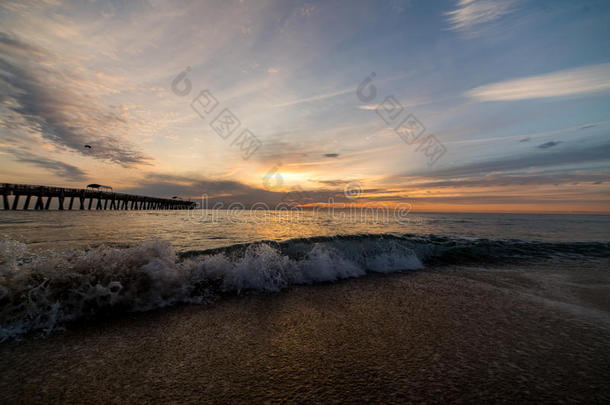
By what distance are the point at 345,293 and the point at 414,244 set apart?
16.3ft

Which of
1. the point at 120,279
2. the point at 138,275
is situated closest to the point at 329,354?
the point at 138,275

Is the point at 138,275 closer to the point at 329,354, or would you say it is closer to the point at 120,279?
the point at 120,279

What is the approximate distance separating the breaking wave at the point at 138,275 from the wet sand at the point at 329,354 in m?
0.46

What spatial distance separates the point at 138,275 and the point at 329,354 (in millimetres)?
3338

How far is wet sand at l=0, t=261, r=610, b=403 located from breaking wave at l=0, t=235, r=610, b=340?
0.46 metres

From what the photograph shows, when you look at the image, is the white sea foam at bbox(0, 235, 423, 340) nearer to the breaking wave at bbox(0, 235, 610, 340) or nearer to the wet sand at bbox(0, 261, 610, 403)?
the breaking wave at bbox(0, 235, 610, 340)

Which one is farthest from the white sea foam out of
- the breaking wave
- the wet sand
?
the wet sand

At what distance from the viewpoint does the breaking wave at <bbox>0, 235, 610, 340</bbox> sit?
3100mm

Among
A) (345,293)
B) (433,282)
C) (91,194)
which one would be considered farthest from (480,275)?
(91,194)

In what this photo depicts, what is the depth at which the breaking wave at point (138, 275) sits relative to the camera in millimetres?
3100

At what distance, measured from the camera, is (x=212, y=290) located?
4316 millimetres

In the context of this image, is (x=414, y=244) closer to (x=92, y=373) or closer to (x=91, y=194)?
(x=92, y=373)

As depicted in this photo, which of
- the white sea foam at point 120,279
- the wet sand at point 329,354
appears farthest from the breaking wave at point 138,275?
the wet sand at point 329,354

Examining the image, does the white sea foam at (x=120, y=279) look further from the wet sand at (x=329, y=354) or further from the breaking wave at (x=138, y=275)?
the wet sand at (x=329, y=354)
